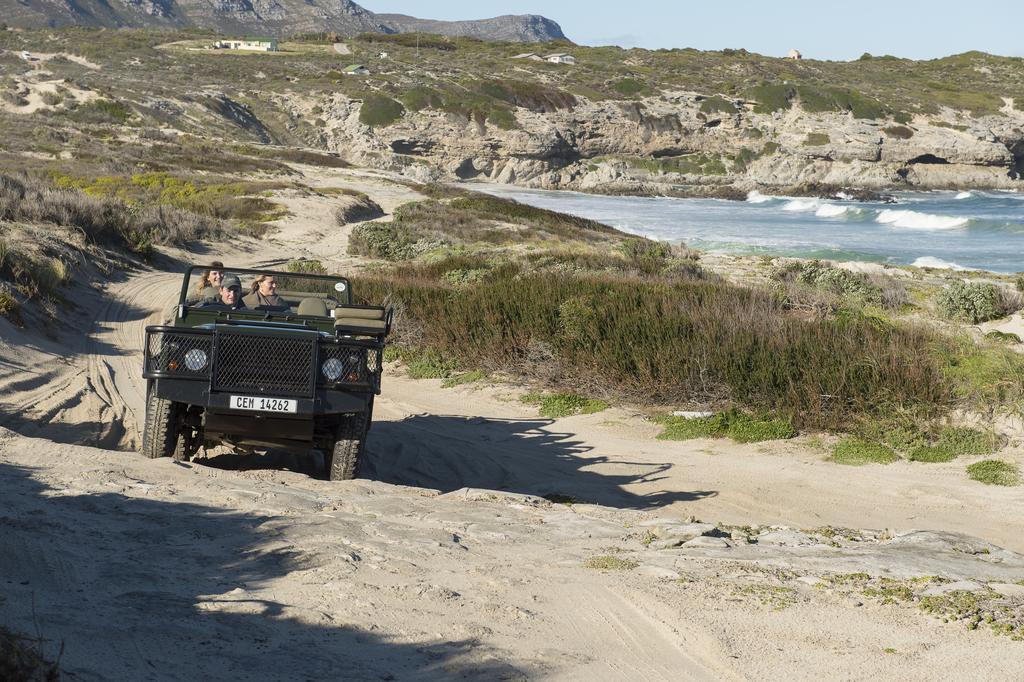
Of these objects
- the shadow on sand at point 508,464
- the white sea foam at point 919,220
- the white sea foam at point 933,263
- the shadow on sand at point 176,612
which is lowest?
the shadow on sand at point 508,464

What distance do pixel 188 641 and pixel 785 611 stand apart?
2.78 meters

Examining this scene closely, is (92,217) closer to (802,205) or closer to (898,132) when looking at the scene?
(802,205)

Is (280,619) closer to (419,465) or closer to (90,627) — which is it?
(90,627)

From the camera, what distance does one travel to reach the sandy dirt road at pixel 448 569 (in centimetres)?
423

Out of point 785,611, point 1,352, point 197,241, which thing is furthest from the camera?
point 197,241

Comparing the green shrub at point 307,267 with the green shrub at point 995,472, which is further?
the green shrub at point 307,267

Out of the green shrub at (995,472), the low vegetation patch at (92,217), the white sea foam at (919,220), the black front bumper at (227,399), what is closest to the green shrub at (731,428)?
the green shrub at (995,472)

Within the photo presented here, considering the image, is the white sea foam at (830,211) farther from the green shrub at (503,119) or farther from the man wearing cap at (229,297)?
the man wearing cap at (229,297)

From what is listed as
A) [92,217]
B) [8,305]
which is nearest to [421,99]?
[92,217]

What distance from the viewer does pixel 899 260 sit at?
4022cm

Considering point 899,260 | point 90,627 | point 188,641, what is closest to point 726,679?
point 188,641

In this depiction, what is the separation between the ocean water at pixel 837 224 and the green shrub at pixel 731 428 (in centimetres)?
2990

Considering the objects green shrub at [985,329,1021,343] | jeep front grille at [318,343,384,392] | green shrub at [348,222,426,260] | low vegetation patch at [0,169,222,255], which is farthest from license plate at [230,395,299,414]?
green shrub at [348,222,426,260]

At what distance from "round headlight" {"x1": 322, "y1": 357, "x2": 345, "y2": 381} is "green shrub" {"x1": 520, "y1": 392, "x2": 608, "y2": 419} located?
4.76 metres
